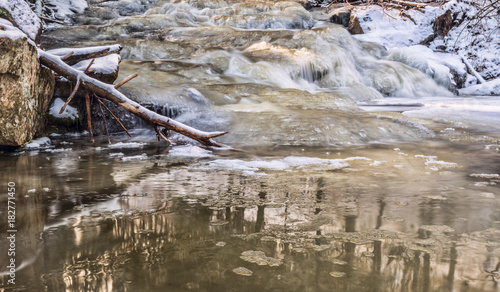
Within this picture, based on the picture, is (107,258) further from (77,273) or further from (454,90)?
(454,90)

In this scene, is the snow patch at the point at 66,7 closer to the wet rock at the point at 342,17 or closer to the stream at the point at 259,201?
the stream at the point at 259,201

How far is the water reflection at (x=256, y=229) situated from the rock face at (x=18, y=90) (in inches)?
38.6

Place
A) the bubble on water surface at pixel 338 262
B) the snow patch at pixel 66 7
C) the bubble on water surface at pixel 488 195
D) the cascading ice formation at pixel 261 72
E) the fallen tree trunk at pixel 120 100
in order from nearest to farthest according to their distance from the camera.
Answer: the bubble on water surface at pixel 338 262 → the bubble on water surface at pixel 488 195 → the fallen tree trunk at pixel 120 100 → the cascading ice formation at pixel 261 72 → the snow patch at pixel 66 7

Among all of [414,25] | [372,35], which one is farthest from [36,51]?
[414,25]

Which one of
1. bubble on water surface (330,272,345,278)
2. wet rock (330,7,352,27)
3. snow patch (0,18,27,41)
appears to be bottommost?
bubble on water surface (330,272,345,278)

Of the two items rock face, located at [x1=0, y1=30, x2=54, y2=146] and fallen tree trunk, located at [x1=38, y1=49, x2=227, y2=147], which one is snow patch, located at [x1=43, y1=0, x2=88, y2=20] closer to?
fallen tree trunk, located at [x1=38, y1=49, x2=227, y2=147]

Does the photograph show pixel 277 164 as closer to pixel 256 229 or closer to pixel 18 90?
pixel 256 229

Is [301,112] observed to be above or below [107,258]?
above

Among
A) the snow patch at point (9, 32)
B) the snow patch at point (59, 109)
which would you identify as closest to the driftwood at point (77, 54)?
the snow patch at point (59, 109)

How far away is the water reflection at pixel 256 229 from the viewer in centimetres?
173

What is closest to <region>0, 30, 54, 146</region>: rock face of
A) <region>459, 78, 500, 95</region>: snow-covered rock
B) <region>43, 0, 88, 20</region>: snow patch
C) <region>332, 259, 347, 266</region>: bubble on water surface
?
<region>332, 259, 347, 266</region>: bubble on water surface

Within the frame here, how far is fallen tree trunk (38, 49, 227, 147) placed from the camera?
→ 190 inches

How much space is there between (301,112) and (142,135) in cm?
252

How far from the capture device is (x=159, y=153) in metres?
4.73
